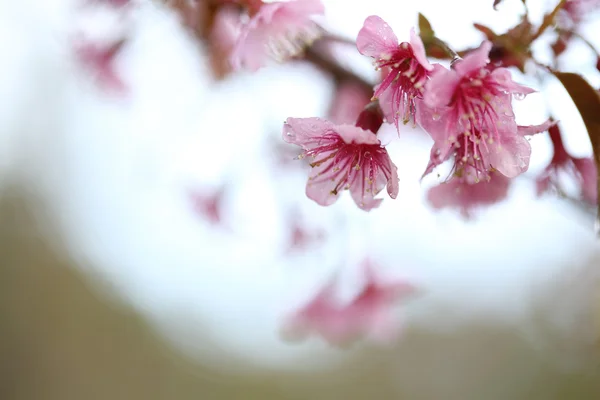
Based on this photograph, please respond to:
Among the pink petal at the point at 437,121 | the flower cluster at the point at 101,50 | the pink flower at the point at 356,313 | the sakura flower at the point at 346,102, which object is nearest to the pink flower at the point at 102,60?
the flower cluster at the point at 101,50

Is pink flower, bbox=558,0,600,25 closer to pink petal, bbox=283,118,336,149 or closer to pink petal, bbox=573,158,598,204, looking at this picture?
pink petal, bbox=573,158,598,204

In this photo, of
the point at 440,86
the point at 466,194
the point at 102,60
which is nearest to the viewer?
the point at 440,86

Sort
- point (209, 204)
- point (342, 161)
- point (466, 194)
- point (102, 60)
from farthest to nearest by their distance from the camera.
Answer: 1. point (209, 204)
2. point (102, 60)
3. point (466, 194)
4. point (342, 161)

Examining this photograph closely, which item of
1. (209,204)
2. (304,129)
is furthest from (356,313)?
(304,129)

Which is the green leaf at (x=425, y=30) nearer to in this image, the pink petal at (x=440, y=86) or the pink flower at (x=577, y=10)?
the pink petal at (x=440, y=86)

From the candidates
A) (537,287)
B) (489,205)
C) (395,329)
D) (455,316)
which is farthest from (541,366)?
(489,205)

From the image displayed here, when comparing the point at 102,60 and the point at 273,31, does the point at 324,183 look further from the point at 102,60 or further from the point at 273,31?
the point at 102,60

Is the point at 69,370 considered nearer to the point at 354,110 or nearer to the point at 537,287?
the point at 537,287

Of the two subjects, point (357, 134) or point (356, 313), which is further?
point (356, 313)
